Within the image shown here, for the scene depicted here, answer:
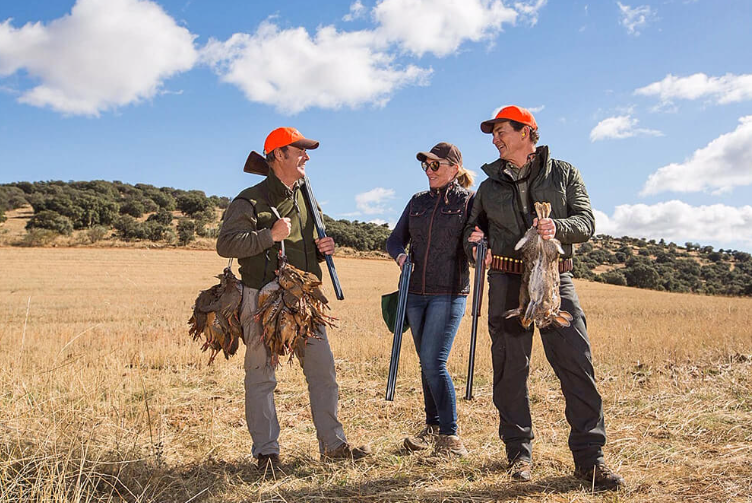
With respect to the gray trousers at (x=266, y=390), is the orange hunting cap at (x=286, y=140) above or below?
above

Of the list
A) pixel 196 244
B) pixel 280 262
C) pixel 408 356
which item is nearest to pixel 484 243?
pixel 280 262

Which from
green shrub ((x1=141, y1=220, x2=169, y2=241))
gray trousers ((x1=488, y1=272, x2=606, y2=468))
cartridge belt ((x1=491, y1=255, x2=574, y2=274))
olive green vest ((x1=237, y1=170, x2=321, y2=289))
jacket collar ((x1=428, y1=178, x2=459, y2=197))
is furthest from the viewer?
green shrub ((x1=141, y1=220, x2=169, y2=241))

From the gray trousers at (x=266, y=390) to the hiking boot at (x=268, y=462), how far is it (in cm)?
3

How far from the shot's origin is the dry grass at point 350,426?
11.6 ft

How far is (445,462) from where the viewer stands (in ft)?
13.2

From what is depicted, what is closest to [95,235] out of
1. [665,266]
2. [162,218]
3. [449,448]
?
[162,218]

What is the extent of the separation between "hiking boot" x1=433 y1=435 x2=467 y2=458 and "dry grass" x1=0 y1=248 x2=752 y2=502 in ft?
0.36

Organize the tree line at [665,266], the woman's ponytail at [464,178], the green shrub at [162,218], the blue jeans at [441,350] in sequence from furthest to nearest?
the green shrub at [162,218], the tree line at [665,266], the woman's ponytail at [464,178], the blue jeans at [441,350]

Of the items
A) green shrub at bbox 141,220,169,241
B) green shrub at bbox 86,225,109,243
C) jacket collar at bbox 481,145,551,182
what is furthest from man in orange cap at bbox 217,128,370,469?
green shrub at bbox 141,220,169,241

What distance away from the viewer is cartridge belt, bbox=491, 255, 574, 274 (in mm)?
3705

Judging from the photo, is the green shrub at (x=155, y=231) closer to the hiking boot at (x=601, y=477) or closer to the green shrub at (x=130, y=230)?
the green shrub at (x=130, y=230)

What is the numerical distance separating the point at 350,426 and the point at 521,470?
202 cm

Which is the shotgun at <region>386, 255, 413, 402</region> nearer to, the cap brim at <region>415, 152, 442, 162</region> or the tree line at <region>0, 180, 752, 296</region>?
the cap brim at <region>415, 152, 442, 162</region>

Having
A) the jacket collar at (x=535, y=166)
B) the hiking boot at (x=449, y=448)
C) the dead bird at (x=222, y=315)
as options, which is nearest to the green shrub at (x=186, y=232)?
the dead bird at (x=222, y=315)
